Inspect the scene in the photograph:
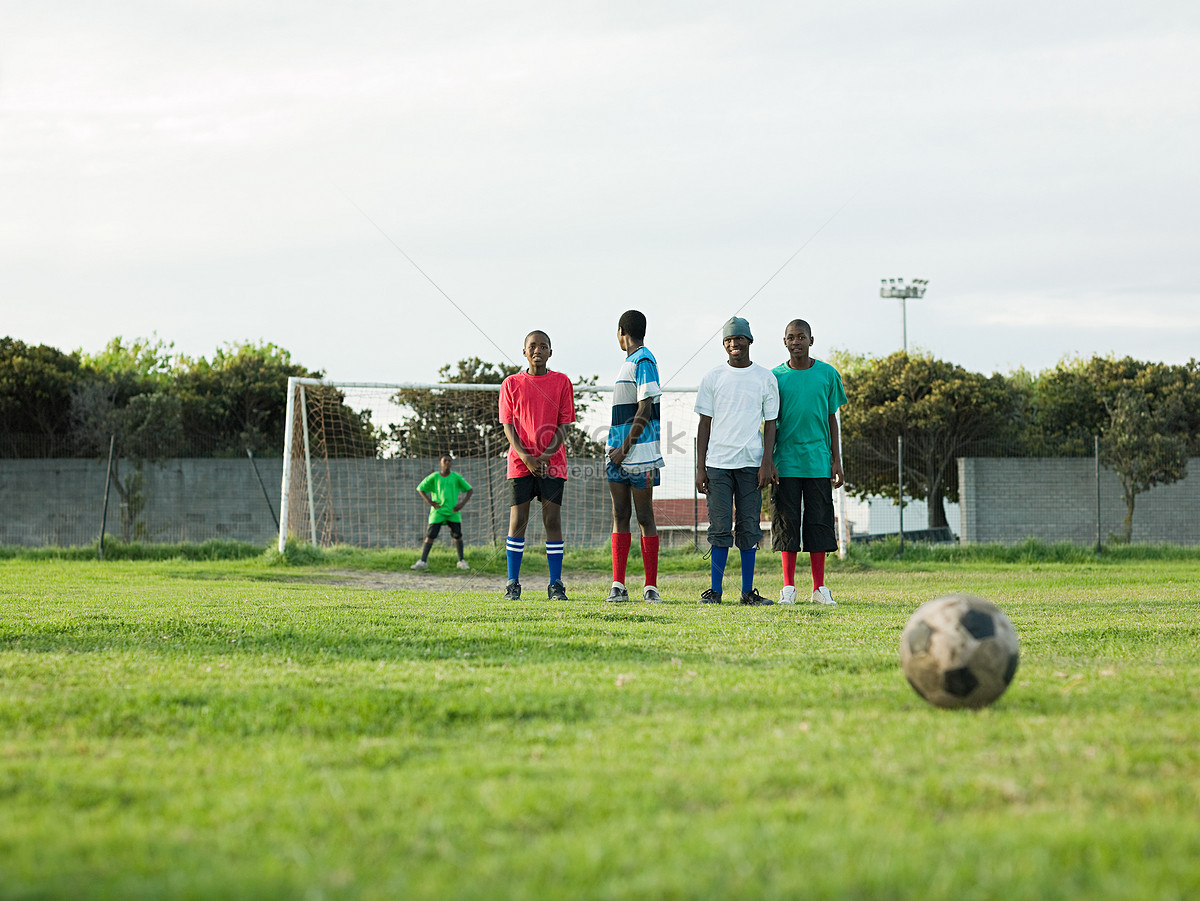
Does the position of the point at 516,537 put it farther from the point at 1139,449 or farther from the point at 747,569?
the point at 1139,449

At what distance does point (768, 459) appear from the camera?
8.41 meters

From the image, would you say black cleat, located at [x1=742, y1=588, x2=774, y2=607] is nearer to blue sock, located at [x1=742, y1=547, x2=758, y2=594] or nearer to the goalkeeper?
blue sock, located at [x1=742, y1=547, x2=758, y2=594]

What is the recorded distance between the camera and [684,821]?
2285 millimetres

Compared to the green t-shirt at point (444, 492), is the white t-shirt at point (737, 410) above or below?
above

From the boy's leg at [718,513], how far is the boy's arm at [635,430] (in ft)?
2.26

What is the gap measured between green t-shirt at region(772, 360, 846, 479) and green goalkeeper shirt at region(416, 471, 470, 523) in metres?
8.22

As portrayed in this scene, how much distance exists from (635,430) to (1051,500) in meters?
21.2

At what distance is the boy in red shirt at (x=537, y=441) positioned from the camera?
8.84 meters

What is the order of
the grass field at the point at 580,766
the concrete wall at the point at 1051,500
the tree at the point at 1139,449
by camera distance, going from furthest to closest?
the concrete wall at the point at 1051,500
the tree at the point at 1139,449
the grass field at the point at 580,766

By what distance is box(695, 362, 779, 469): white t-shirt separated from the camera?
333 inches

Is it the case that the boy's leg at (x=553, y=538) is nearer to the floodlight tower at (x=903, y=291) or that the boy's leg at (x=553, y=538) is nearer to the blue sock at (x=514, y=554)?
the blue sock at (x=514, y=554)

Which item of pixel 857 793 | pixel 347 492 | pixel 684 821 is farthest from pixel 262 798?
pixel 347 492

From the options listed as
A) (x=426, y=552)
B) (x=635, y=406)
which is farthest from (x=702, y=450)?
(x=426, y=552)

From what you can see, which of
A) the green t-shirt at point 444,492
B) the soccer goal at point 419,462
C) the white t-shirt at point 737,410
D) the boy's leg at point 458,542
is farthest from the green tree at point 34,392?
the white t-shirt at point 737,410
